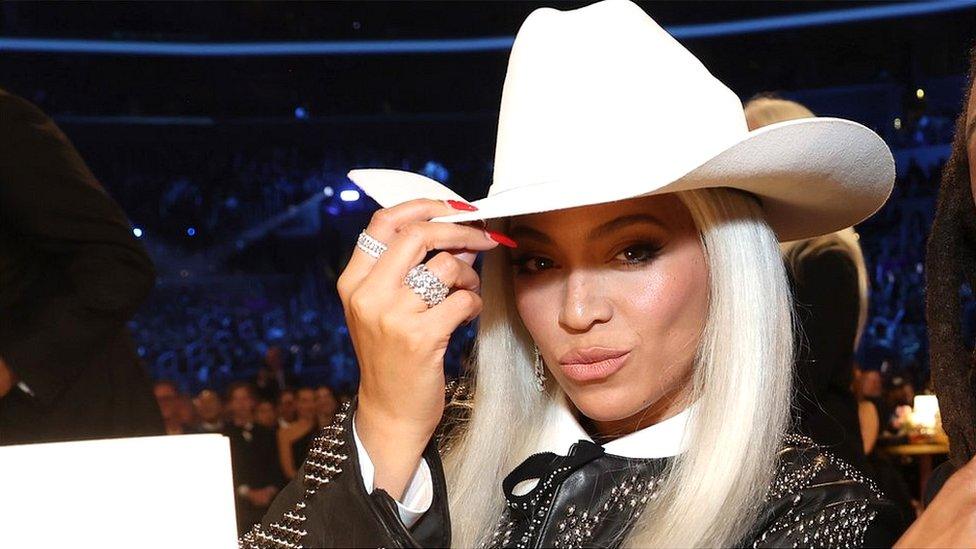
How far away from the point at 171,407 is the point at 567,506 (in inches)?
145

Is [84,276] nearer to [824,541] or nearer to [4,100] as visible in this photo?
[4,100]

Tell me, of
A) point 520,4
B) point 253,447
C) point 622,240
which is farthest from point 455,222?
point 520,4

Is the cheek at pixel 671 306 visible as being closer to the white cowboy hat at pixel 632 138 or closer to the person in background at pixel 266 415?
the white cowboy hat at pixel 632 138

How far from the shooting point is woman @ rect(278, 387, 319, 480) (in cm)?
472

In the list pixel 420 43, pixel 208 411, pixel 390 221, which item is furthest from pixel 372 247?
pixel 420 43

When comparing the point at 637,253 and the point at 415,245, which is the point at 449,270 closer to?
the point at 415,245

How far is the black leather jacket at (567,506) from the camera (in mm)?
1237

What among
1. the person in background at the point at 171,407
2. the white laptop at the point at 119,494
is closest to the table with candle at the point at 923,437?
the person in background at the point at 171,407

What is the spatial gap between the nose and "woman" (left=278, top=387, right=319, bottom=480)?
3370 millimetres

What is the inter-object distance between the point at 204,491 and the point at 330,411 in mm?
3925

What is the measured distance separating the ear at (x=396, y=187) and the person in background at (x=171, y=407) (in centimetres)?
337

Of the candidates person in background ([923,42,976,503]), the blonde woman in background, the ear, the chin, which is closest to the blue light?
the blonde woman in background

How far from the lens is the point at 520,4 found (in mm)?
5082

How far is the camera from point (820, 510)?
4.08 ft
